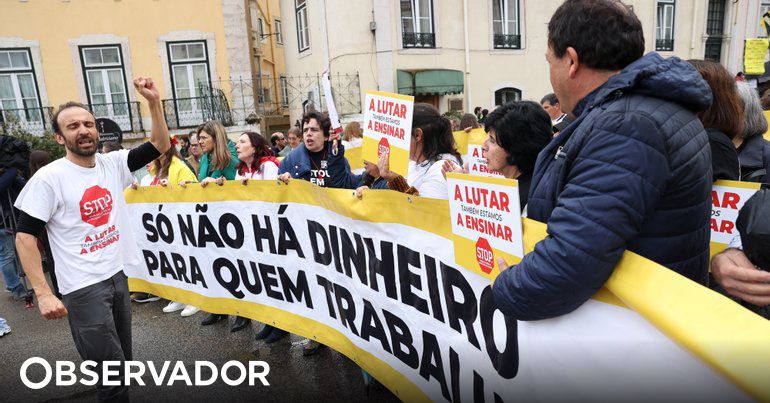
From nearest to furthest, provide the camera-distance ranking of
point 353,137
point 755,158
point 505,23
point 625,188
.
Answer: point 625,188 → point 755,158 → point 353,137 → point 505,23

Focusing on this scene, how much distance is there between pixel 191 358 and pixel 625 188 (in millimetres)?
3969

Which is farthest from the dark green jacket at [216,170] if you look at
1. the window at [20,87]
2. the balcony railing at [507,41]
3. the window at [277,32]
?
the window at [277,32]

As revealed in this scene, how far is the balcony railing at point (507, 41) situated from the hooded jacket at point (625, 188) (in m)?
18.9

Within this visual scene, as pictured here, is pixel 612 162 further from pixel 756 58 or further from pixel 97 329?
pixel 756 58

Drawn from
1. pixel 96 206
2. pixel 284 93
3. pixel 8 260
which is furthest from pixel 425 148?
pixel 284 93

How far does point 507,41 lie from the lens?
19.0 metres

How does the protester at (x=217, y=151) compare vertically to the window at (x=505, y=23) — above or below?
below

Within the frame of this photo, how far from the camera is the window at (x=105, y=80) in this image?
16.5 m

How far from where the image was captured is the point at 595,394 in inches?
57.9

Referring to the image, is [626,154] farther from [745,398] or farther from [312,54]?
[312,54]

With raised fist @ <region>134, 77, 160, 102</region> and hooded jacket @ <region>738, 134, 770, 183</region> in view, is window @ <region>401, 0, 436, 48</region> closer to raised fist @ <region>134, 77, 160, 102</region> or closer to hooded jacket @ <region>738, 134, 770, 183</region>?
raised fist @ <region>134, 77, 160, 102</region>

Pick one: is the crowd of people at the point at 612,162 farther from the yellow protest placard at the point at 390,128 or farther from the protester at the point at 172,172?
the protester at the point at 172,172

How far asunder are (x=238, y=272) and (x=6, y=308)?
3887mm

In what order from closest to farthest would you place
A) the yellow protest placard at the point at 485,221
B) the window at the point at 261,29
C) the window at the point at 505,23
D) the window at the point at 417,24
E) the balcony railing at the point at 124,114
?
the yellow protest placard at the point at 485,221
the balcony railing at the point at 124,114
the window at the point at 417,24
the window at the point at 505,23
the window at the point at 261,29
